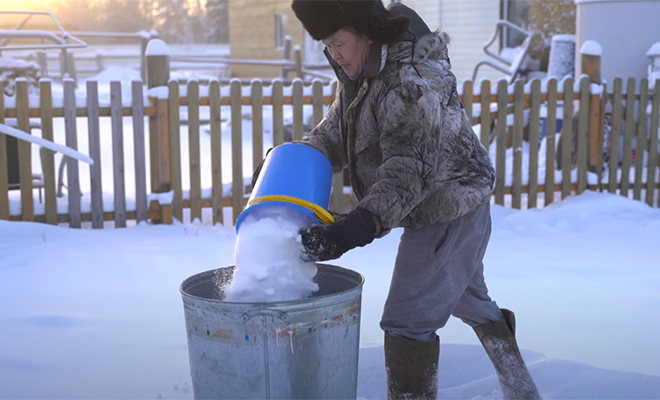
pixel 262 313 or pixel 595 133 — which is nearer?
pixel 262 313

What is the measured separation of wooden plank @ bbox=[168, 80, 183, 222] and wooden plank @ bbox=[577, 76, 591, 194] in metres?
3.60

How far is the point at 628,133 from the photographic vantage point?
7.38 m

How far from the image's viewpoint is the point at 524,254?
5418 mm

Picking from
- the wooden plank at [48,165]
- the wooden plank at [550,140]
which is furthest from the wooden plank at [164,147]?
the wooden plank at [550,140]

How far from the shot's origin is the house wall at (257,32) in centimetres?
2403

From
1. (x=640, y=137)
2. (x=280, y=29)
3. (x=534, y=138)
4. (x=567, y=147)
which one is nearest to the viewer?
(x=534, y=138)

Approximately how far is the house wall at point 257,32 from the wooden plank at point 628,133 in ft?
54.0

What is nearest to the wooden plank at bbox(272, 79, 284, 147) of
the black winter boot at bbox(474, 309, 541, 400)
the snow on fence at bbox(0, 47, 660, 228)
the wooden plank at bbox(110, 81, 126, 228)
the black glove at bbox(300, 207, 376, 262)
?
the snow on fence at bbox(0, 47, 660, 228)

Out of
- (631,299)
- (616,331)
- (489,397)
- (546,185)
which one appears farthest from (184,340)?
(546,185)

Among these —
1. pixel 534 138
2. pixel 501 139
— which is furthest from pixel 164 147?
pixel 534 138

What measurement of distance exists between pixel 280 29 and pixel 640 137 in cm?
1833

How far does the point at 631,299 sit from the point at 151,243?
3.24 m

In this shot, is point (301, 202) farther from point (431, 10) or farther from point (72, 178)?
point (431, 10)

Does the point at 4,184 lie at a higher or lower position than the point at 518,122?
lower
